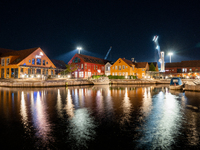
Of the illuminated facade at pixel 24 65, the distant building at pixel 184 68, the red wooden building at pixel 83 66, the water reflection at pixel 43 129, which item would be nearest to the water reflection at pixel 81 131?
the water reflection at pixel 43 129

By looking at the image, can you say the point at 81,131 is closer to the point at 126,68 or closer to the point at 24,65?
the point at 24,65

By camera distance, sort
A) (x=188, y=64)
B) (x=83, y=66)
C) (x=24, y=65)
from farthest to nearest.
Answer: (x=188, y=64) < (x=83, y=66) < (x=24, y=65)

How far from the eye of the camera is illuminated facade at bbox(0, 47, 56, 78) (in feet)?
145

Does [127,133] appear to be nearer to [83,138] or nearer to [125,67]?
[83,138]

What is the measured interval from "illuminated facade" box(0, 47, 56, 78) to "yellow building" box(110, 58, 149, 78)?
28852 mm

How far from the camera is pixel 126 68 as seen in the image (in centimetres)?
6706

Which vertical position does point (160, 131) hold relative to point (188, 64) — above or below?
below

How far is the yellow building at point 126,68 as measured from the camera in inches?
2633

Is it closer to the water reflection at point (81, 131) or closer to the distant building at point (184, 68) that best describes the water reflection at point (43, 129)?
the water reflection at point (81, 131)

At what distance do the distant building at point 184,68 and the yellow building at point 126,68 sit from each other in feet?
81.7

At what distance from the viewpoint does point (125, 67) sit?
221 ft

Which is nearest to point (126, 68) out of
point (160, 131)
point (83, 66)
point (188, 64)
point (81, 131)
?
point (83, 66)

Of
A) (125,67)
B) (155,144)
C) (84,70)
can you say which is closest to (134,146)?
(155,144)

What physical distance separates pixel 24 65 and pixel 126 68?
39.5m
